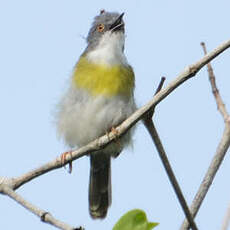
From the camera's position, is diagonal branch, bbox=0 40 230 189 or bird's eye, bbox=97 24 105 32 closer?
diagonal branch, bbox=0 40 230 189

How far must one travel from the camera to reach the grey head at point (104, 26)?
6.47 m

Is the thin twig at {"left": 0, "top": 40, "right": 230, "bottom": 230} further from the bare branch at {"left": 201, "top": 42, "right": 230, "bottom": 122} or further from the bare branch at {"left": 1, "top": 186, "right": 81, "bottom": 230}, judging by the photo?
the bare branch at {"left": 201, "top": 42, "right": 230, "bottom": 122}

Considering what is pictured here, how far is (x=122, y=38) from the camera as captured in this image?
641 centimetres

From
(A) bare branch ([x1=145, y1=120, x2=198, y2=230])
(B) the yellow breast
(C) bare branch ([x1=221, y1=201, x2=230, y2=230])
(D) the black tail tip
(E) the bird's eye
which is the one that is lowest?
(C) bare branch ([x1=221, y1=201, x2=230, y2=230])

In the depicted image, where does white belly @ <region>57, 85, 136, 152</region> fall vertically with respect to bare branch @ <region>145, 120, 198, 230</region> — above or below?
above

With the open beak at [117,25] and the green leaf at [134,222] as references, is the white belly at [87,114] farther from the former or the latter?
the green leaf at [134,222]

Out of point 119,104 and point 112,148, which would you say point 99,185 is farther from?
point 119,104

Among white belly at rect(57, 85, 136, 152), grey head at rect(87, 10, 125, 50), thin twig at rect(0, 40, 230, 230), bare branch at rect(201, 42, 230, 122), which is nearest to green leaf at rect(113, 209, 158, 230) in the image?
thin twig at rect(0, 40, 230, 230)

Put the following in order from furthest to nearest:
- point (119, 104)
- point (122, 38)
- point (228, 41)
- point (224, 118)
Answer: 1. point (122, 38)
2. point (119, 104)
3. point (224, 118)
4. point (228, 41)

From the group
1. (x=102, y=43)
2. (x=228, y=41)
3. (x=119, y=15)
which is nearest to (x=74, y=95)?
(x=102, y=43)

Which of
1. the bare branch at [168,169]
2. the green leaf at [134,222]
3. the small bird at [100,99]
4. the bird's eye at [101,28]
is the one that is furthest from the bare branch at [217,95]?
the bird's eye at [101,28]

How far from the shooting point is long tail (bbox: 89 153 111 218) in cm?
663

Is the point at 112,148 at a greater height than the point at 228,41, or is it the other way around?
the point at 112,148

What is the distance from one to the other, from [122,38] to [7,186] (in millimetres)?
3241
